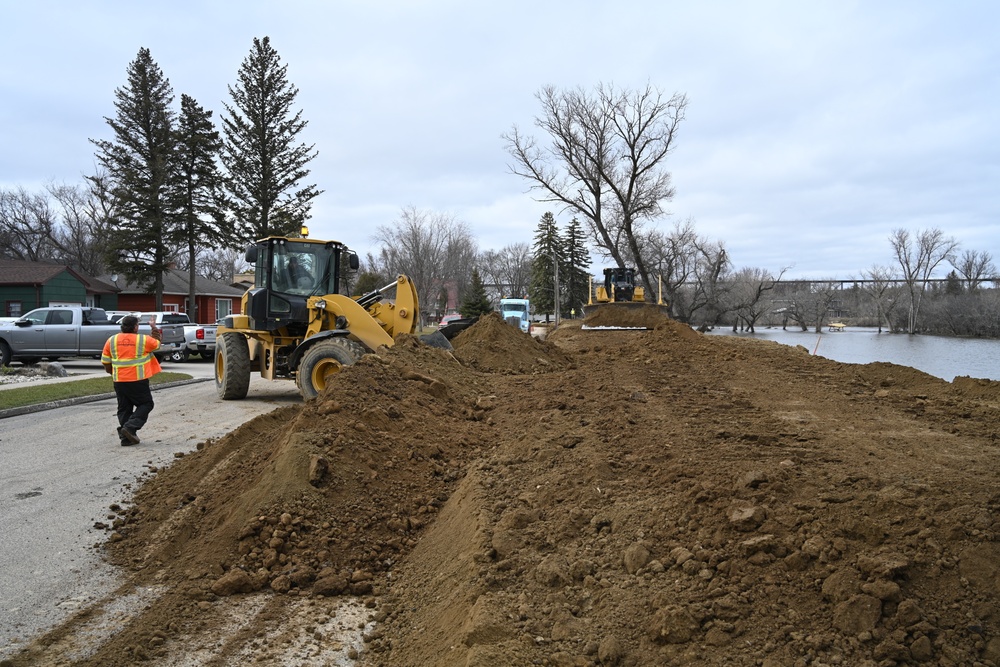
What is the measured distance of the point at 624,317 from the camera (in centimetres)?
2658

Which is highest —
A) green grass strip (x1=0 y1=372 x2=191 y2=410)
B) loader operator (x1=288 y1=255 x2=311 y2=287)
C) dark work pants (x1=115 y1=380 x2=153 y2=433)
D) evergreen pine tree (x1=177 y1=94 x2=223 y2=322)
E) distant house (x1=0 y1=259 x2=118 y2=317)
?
evergreen pine tree (x1=177 y1=94 x2=223 y2=322)

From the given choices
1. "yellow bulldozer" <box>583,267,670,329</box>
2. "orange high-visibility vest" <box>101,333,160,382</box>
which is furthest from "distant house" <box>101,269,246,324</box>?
"orange high-visibility vest" <box>101,333,160,382</box>

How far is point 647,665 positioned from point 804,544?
3.79 ft

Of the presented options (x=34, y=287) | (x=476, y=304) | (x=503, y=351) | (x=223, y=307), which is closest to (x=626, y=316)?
(x=503, y=351)

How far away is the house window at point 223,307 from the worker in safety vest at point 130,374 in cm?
4359

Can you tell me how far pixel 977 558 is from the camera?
11.4 feet

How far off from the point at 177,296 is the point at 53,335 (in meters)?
26.5

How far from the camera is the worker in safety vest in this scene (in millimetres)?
9484

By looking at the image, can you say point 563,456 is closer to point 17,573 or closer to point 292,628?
point 292,628

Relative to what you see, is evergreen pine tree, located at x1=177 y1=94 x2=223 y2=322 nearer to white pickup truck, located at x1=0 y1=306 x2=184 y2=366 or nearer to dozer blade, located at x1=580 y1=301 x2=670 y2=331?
white pickup truck, located at x1=0 y1=306 x2=184 y2=366

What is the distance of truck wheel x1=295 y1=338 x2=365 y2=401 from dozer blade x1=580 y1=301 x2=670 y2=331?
598 inches

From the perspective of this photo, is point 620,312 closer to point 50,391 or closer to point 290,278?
point 290,278

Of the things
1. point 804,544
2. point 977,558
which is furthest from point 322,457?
point 977,558

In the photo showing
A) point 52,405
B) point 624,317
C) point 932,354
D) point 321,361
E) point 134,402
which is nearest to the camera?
point 134,402
